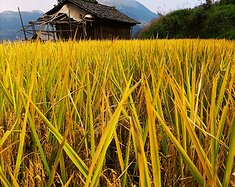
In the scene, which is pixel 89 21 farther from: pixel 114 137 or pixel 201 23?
pixel 114 137

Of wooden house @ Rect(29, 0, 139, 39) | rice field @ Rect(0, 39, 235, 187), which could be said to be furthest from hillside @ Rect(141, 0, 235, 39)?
rice field @ Rect(0, 39, 235, 187)

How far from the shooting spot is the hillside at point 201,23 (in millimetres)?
10906

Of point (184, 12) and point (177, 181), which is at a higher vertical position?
point (184, 12)

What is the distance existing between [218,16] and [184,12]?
3668mm

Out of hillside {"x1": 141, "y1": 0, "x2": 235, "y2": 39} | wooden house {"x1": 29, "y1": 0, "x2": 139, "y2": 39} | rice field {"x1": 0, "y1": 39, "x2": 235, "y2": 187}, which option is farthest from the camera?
wooden house {"x1": 29, "y1": 0, "x2": 139, "y2": 39}

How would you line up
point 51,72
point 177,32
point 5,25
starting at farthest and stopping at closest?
point 5,25
point 177,32
point 51,72

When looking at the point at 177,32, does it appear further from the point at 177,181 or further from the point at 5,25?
the point at 5,25

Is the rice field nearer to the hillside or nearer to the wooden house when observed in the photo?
the hillside

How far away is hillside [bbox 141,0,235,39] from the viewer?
35.8 feet

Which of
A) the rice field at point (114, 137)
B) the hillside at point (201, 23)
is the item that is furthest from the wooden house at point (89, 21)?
the rice field at point (114, 137)

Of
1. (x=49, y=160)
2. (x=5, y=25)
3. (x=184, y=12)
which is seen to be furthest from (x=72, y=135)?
(x=5, y=25)

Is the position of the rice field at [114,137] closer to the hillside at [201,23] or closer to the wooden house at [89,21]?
the hillside at [201,23]

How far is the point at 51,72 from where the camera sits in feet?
2.42

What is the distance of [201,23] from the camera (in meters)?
12.5
